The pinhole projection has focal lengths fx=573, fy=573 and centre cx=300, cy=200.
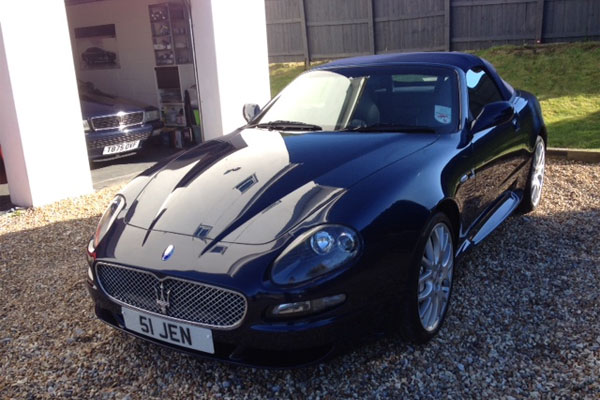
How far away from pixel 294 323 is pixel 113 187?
17.1 ft

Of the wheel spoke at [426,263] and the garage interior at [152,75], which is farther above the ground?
the garage interior at [152,75]

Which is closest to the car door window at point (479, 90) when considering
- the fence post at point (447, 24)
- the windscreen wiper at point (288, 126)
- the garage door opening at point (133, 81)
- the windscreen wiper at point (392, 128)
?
the windscreen wiper at point (392, 128)

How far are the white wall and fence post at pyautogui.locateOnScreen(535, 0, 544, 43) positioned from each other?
750 cm

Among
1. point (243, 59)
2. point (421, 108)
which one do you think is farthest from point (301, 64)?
point (421, 108)

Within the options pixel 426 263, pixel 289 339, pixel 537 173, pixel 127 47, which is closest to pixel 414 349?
pixel 426 263

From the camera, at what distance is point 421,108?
148 inches

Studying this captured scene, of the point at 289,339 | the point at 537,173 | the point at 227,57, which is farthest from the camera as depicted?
the point at 227,57

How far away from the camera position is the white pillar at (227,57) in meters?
8.04

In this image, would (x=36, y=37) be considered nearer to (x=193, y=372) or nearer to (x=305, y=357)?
(x=193, y=372)

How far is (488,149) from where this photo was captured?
3.83 metres

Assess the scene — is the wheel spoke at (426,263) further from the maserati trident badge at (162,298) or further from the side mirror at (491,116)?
the maserati trident badge at (162,298)

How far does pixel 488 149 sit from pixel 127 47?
8.67 meters

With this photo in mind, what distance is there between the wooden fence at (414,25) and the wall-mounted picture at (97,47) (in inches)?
229

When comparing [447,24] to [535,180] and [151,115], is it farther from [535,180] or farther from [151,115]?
[535,180]
